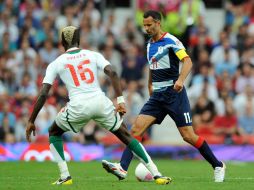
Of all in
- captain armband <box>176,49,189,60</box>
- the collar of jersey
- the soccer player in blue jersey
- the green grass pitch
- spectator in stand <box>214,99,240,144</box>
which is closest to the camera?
the green grass pitch

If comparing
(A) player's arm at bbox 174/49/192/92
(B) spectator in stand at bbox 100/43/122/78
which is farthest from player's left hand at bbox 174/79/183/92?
(B) spectator in stand at bbox 100/43/122/78

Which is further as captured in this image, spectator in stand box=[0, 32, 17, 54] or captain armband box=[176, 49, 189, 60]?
spectator in stand box=[0, 32, 17, 54]

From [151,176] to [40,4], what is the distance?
1304 centimetres

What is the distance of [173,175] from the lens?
14.3 m

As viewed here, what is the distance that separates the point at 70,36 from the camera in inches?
451

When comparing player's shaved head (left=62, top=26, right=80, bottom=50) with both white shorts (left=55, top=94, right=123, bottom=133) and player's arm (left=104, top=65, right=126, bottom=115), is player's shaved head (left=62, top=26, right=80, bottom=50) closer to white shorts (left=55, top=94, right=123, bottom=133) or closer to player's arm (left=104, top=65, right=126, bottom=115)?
player's arm (left=104, top=65, right=126, bottom=115)

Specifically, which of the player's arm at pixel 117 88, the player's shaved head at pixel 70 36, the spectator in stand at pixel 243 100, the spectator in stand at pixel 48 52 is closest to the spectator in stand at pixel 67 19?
the spectator in stand at pixel 48 52

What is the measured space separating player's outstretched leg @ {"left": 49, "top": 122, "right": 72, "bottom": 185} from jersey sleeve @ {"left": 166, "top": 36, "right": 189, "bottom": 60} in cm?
205

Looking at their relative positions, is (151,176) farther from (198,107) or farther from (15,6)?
(15,6)

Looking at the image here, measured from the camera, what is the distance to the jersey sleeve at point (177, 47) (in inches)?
475

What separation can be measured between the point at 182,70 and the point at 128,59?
10771mm

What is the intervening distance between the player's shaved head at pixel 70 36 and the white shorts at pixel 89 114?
804 millimetres

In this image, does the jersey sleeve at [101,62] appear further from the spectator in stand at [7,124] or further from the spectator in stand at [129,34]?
the spectator in stand at [129,34]

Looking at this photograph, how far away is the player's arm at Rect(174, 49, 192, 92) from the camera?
11656 millimetres
